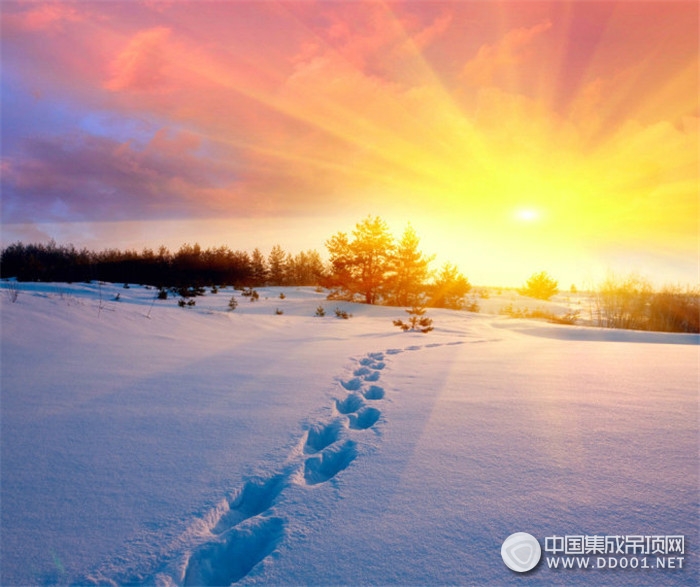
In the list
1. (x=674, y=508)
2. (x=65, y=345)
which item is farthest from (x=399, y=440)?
(x=65, y=345)

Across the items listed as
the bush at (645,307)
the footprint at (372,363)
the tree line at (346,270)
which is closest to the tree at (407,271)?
the tree line at (346,270)

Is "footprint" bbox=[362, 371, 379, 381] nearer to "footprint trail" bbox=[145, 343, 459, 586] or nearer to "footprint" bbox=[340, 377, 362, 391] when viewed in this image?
"footprint" bbox=[340, 377, 362, 391]

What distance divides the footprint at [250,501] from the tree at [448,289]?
19337 mm

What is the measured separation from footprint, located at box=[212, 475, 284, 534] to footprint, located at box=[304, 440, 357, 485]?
0.16 meters

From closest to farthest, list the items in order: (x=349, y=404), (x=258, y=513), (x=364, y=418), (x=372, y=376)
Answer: (x=258, y=513)
(x=364, y=418)
(x=349, y=404)
(x=372, y=376)

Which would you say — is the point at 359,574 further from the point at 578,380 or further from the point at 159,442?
the point at 578,380

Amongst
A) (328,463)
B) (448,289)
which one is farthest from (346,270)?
(328,463)

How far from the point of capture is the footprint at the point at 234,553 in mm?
1090

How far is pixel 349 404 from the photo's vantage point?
2596mm

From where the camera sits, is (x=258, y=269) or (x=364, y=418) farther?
(x=258, y=269)

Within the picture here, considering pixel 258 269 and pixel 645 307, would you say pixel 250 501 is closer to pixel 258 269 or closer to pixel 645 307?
pixel 645 307

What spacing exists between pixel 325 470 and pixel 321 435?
359 mm

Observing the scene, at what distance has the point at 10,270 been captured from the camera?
16094 millimetres

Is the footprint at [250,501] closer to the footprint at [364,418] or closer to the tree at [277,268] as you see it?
the footprint at [364,418]
